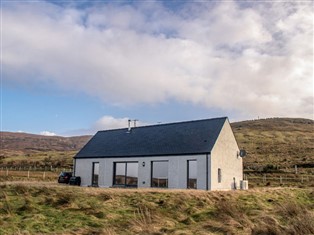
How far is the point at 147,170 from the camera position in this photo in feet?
93.1

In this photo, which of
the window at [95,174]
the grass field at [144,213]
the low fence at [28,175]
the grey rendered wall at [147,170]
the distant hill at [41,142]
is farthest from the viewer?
the distant hill at [41,142]

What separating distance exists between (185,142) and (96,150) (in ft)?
30.7

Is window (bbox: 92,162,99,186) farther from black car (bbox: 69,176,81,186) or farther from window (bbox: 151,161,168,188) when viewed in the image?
window (bbox: 151,161,168,188)

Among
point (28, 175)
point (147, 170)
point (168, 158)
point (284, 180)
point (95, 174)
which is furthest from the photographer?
point (28, 175)

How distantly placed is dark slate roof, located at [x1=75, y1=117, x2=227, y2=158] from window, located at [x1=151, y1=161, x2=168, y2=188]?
793mm

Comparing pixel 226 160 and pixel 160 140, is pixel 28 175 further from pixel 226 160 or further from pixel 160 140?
pixel 226 160

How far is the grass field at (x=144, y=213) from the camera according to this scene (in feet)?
44.2

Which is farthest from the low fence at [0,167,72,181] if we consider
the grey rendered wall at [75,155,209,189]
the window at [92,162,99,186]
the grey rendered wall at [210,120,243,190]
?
the grey rendered wall at [210,120,243,190]

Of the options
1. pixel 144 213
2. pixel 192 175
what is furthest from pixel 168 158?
pixel 144 213

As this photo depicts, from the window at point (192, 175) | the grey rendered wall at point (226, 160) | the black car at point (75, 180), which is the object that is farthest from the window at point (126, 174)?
the grey rendered wall at point (226, 160)

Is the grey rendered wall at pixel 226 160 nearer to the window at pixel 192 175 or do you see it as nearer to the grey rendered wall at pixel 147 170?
the grey rendered wall at pixel 147 170

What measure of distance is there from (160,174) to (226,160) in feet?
17.1

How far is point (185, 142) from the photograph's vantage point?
27953 mm

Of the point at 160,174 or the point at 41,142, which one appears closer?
the point at 160,174
